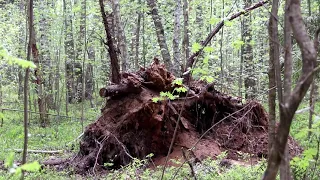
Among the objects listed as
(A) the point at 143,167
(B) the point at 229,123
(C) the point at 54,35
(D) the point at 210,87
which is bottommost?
(A) the point at 143,167

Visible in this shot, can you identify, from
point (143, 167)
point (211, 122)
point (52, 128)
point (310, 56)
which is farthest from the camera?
point (52, 128)

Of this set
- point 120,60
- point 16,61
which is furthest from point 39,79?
point 16,61

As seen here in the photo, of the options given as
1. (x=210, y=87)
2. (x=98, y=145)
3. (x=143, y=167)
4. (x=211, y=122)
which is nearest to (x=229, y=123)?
(x=211, y=122)

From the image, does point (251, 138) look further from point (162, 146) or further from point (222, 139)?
point (162, 146)

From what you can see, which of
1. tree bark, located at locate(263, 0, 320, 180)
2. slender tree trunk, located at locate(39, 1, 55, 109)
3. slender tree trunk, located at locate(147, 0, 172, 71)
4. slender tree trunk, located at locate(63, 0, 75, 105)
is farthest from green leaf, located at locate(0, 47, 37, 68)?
slender tree trunk, located at locate(63, 0, 75, 105)

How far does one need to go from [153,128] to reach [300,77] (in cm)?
618

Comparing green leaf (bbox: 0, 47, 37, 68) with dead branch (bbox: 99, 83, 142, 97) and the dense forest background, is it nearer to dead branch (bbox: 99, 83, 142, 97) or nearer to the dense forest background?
the dense forest background

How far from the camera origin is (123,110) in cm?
848

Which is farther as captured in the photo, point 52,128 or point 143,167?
point 52,128

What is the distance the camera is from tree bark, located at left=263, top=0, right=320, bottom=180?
2174 mm

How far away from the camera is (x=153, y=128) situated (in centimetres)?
824

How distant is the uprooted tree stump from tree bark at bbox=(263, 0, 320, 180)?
5.55m

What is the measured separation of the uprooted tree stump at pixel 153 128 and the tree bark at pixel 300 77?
5551 mm

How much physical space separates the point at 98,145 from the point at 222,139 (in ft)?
9.91
